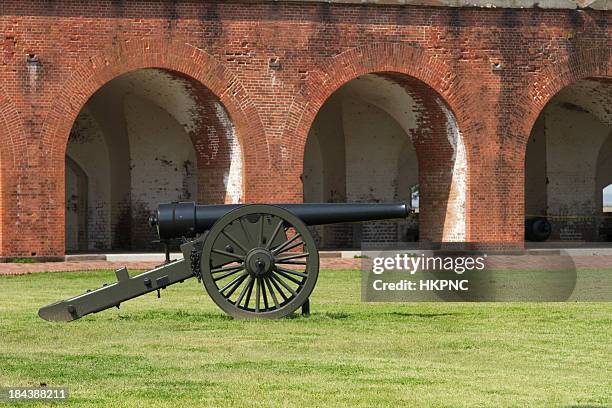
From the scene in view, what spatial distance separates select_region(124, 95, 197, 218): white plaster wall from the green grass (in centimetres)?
1186

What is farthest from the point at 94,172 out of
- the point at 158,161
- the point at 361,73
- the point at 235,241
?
the point at 235,241

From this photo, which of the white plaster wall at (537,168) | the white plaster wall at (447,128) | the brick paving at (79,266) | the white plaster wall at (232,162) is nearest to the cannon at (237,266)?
the brick paving at (79,266)

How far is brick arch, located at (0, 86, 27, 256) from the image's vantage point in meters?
21.8

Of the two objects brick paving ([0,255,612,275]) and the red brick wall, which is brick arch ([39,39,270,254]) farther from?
brick paving ([0,255,612,275])

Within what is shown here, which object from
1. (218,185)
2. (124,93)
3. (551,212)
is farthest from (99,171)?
(551,212)

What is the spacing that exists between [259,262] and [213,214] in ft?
2.22

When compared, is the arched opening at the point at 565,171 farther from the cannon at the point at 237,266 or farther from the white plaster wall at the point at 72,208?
the cannon at the point at 237,266

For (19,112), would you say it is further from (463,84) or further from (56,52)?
(463,84)

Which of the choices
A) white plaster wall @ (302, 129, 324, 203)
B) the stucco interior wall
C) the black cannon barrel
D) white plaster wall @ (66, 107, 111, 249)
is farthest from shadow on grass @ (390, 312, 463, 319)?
white plaster wall @ (302, 129, 324, 203)

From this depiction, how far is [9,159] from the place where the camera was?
71.7 ft

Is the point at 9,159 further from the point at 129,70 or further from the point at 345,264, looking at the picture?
the point at 345,264

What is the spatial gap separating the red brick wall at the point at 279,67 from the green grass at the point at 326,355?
7.65 metres

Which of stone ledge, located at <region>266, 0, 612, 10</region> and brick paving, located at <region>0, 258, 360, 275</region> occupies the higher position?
stone ledge, located at <region>266, 0, 612, 10</region>

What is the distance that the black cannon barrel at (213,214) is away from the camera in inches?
496
